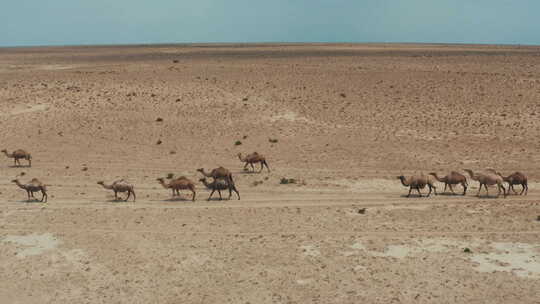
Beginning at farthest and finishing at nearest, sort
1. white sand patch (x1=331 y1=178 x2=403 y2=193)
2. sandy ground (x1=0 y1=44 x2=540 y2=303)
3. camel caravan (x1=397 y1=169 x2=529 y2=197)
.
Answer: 1. white sand patch (x1=331 y1=178 x2=403 y2=193)
2. camel caravan (x1=397 y1=169 x2=529 y2=197)
3. sandy ground (x1=0 y1=44 x2=540 y2=303)

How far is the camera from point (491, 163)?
29.7m

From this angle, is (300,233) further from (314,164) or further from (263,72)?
(263,72)

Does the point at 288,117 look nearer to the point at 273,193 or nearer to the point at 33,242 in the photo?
the point at 273,193

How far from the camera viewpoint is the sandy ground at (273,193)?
1493 centimetres

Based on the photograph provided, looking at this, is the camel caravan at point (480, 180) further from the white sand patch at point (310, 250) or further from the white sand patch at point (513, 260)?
the white sand patch at point (310, 250)

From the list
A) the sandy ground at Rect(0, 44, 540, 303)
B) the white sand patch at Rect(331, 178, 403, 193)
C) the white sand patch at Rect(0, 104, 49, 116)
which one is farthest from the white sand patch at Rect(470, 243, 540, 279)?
the white sand patch at Rect(0, 104, 49, 116)

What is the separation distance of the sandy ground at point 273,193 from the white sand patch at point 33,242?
0.19ft

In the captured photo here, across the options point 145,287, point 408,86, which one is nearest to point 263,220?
point 145,287

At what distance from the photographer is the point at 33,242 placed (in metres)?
17.7

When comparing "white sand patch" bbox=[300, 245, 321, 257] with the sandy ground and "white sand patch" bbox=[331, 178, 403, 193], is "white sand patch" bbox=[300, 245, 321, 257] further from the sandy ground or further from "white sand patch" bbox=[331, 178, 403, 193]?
"white sand patch" bbox=[331, 178, 403, 193]

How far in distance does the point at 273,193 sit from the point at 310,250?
7.21 meters

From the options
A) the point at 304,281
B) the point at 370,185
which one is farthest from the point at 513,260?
the point at 370,185

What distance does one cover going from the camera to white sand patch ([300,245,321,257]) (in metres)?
16.5

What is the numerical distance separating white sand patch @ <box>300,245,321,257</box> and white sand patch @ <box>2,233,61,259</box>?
7051mm
